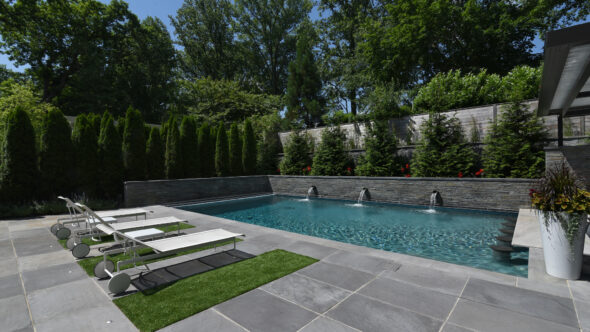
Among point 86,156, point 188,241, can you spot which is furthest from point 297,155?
point 188,241

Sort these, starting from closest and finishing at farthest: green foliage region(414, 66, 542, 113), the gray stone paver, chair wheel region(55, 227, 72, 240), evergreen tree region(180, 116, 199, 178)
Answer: the gray stone paver
chair wheel region(55, 227, 72, 240)
green foliage region(414, 66, 542, 113)
evergreen tree region(180, 116, 199, 178)

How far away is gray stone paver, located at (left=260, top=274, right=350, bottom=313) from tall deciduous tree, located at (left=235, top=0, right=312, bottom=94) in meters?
35.0

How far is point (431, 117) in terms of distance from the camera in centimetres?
1208

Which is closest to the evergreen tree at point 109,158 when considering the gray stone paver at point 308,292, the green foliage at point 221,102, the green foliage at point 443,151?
the gray stone paver at point 308,292

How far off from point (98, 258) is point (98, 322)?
246 centimetres

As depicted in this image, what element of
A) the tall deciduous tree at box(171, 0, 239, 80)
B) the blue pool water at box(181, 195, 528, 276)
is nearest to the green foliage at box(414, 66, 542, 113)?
the blue pool water at box(181, 195, 528, 276)

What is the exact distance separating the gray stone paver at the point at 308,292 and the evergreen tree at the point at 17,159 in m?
10.7

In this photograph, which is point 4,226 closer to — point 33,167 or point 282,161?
point 33,167

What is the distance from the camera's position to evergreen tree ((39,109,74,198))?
977cm

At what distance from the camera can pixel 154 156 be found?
12688 millimetres

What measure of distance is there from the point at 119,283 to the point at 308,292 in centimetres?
228

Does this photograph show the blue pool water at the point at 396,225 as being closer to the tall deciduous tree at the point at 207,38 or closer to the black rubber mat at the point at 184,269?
the black rubber mat at the point at 184,269

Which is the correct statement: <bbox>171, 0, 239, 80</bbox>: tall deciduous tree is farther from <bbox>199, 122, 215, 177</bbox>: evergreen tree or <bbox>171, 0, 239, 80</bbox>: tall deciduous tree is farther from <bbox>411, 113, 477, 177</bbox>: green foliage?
<bbox>411, 113, 477, 177</bbox>: green foliage

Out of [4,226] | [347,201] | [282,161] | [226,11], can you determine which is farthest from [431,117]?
[226,11]
